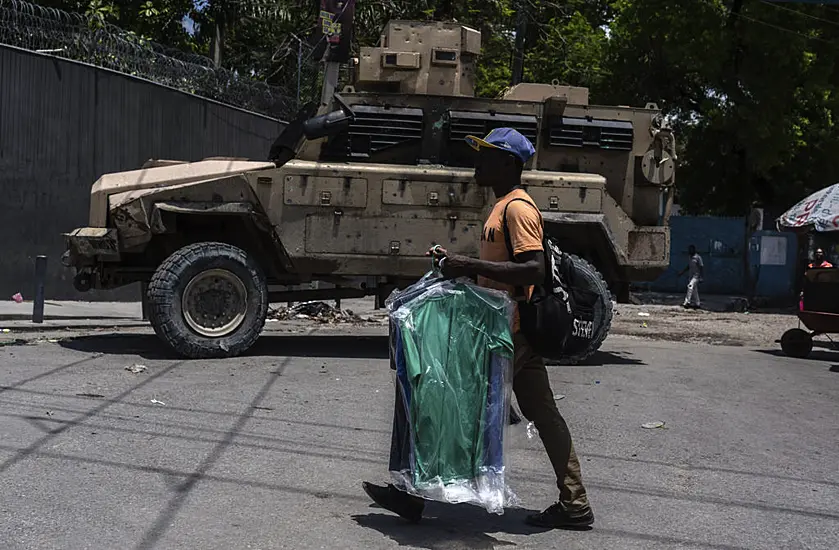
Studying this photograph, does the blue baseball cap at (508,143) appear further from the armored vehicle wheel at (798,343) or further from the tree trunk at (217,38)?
the tree trunk at (217,38)

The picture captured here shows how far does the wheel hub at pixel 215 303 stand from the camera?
997 centimetres

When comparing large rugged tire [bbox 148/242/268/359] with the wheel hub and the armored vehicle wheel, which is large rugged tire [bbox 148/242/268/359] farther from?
the armored vehicle wheel

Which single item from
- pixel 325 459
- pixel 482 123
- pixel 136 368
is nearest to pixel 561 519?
pixel 325 459

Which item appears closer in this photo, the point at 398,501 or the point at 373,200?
the point at 398,501

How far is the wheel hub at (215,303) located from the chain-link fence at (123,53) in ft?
22.5

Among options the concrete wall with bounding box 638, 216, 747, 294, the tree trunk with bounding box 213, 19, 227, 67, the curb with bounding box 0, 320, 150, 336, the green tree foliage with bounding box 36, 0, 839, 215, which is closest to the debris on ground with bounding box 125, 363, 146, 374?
the curb with bounding box 0, 320, 150, 336

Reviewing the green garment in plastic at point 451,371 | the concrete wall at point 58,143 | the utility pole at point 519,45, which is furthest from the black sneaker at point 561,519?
the utility pole at point 519,45

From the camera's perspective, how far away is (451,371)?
4.55 metres

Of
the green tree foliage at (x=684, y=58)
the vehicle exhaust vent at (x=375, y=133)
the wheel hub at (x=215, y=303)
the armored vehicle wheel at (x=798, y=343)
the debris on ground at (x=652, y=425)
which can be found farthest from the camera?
the green tree foliage at (x=684, y=58)

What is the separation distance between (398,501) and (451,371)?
641 millimetres

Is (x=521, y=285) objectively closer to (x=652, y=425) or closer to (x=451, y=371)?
(x=451, y=371)

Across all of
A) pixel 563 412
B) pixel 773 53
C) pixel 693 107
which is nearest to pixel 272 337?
pixel 563 412

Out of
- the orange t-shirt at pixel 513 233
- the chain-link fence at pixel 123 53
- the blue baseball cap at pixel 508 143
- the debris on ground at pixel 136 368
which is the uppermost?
the chain-link fence at pixel 123 53

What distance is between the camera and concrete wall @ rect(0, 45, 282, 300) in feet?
49.8
